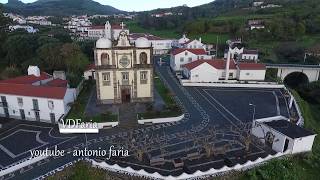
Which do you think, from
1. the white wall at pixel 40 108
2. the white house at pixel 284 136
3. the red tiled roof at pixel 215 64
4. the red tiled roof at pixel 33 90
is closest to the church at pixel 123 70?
the white wall at pixel 40 108

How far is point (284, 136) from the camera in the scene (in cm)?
2941

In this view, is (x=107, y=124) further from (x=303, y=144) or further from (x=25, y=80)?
(x=303, y=144)

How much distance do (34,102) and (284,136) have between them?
2913 cm

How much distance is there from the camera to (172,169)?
2638cm

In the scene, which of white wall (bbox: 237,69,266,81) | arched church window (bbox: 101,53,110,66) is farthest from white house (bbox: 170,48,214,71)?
arched church window (bbox: 101,53,110,66)

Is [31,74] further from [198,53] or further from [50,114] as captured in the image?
[198,53]

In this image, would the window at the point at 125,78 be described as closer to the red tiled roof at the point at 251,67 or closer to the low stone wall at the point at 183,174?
the low stone wall at the point at 183,174

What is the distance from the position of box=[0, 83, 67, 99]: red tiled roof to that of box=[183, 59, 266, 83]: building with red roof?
78.1ft

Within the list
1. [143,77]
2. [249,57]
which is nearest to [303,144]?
[143,77]

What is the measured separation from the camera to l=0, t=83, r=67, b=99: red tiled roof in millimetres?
36188

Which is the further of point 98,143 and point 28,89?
point 28,89

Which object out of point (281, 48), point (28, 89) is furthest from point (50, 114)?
point (281, 48)

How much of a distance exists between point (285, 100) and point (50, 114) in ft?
111

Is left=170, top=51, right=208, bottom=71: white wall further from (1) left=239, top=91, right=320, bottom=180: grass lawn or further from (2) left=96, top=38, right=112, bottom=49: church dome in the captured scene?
(1) left=239, top=91, right=320, bottom=180: grass lawn
